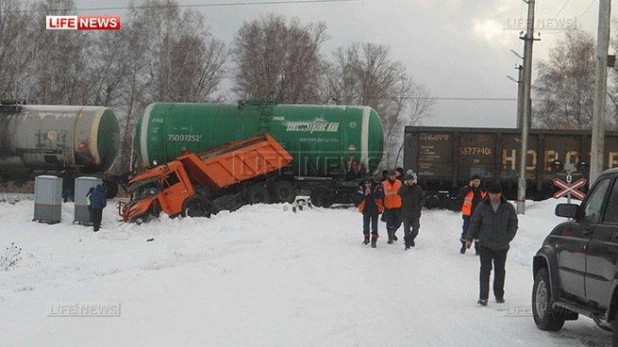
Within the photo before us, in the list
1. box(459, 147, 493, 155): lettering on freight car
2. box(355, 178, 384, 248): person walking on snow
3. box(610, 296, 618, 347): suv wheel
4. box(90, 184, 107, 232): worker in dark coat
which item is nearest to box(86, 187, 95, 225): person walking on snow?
box(90, 184, 107, 232): worker in dark coat

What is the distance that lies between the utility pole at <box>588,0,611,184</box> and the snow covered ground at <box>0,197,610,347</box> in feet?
7.09

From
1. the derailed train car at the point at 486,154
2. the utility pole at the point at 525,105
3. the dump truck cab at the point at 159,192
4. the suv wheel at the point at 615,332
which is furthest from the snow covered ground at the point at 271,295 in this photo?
the derailed train car at the point at 486,154

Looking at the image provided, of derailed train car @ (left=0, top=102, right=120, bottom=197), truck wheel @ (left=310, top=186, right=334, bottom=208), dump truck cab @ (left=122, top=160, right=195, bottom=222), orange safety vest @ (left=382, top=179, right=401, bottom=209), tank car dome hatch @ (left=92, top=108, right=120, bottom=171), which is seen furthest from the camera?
tank car dome hatch @ (left=92, top=108, right=120, bottom=171)

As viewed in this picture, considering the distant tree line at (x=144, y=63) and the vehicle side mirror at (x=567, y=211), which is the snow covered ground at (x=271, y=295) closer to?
the vehicle side mirror at (x=567, y=211)

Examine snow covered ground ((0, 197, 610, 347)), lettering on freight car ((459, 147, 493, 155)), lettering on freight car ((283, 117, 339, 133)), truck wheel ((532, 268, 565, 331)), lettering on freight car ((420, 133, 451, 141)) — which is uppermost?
lettering on freight car ((283, 117, 339, 133))

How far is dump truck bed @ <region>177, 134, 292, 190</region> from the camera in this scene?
22.4 meters

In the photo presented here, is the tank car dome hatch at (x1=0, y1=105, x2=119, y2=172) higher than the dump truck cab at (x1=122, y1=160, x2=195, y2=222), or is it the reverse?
the tank car dome hatch at (x1=0, y1=105, x2=119, y2=172)

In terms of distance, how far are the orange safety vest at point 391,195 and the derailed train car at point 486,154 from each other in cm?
1175

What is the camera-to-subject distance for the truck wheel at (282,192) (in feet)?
83.4

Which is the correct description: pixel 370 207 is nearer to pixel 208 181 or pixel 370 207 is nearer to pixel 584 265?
pixel 584 265

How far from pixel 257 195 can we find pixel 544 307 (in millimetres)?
17442

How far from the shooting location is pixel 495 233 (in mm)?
9547

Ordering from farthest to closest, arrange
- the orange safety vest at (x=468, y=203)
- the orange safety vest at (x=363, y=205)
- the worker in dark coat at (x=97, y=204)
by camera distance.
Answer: the worker in dark coat at (x=97, y=204) → the orange safety vest at (x=363, y=205) → the orange safety vest at (x=468, y=203)

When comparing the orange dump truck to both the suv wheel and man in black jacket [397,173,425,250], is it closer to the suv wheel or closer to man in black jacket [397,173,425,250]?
man in black jacket [397,173,425,250]
